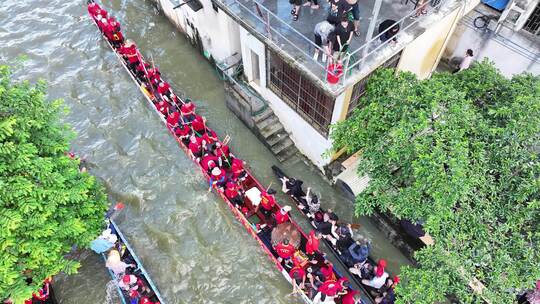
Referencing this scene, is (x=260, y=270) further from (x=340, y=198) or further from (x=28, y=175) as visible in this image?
(x=28, y=175)

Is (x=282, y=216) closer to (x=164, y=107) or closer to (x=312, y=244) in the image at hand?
(x=312, y=244)

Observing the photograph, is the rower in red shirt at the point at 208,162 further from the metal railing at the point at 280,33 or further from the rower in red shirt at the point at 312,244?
the metal railing at the point at 280,33

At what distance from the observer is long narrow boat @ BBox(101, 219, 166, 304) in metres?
10.7

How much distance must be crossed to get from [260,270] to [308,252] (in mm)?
Answer: 1748

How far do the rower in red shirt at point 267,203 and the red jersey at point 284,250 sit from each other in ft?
4.20

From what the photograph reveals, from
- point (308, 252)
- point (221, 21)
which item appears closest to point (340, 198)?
point (308, 252)

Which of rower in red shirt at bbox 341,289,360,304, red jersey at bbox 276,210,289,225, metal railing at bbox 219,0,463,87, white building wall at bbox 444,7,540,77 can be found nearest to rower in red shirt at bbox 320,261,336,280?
rower in red shirt at bbox 341,289,360,304

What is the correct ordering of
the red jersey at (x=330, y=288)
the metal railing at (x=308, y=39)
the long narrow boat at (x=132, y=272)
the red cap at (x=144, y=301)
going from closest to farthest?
the metal railing at (x=308, y=39) → the red jersey at (x=330, y=288) → the red cap at (x=144, y=301) → the long narrow boat at (x=132, y=272)

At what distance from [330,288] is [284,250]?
63.5 inches

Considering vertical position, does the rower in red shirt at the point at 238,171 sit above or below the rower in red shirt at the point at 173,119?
below

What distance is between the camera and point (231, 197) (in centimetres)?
1218

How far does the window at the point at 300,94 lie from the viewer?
439 inches

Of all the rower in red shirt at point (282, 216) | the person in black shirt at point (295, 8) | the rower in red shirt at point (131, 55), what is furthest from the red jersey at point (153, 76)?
the rower in red shirt at point (282, 216)

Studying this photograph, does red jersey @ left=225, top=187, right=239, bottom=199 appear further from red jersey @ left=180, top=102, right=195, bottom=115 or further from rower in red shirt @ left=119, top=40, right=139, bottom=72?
rower in red shirt @ left=119, top=40, right=139, bottom=72
